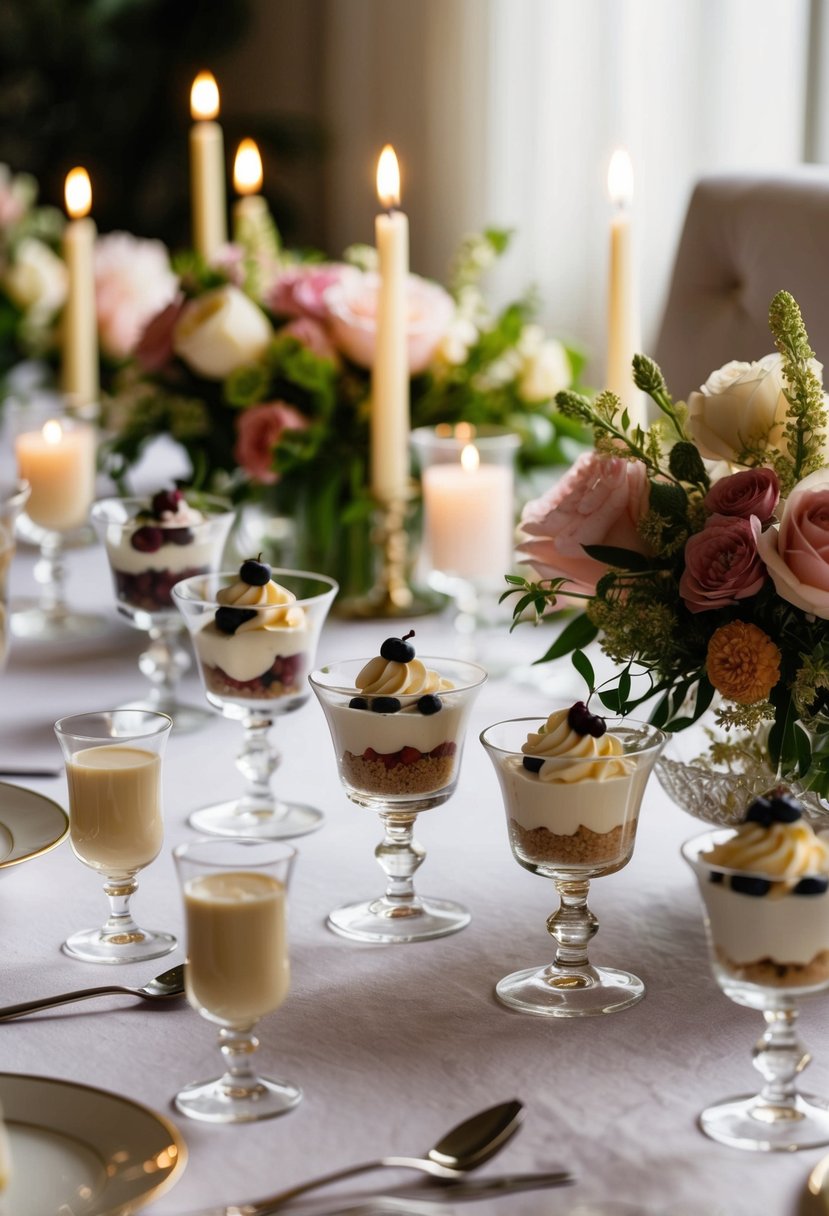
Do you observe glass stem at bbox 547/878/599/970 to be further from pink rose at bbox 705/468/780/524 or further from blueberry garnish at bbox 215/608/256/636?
blueberry garnish at bbox 215/608/256/636

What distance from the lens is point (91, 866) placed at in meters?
1.28

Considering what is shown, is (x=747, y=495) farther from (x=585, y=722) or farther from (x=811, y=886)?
(x=811, y=886)

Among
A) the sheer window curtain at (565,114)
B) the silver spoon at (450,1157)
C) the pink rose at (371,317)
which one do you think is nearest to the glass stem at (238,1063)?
the silver spoon at (450,1157)

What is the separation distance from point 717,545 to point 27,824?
0.65m

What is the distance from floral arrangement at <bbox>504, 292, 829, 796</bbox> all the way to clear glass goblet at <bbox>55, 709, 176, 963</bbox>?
0.32 meters

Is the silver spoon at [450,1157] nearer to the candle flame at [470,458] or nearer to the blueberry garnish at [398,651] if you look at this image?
the blueberry garnish at [398,651]

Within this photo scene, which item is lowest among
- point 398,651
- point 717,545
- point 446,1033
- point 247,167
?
point 446,1033

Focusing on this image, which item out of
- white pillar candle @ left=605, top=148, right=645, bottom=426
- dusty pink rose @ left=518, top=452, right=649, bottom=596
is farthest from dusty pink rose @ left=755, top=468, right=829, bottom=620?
white pillar candle @ left=605, top=148, right=645, bottom=426

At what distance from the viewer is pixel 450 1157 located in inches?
37.4

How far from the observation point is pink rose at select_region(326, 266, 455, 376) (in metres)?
2.13

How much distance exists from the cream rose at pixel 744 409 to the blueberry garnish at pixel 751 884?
42 cm

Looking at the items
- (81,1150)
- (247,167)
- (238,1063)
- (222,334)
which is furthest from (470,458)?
(81,1150)

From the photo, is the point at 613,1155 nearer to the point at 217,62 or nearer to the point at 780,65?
the point at 780,65

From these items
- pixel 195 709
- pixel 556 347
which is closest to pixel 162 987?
pixel 195 709
